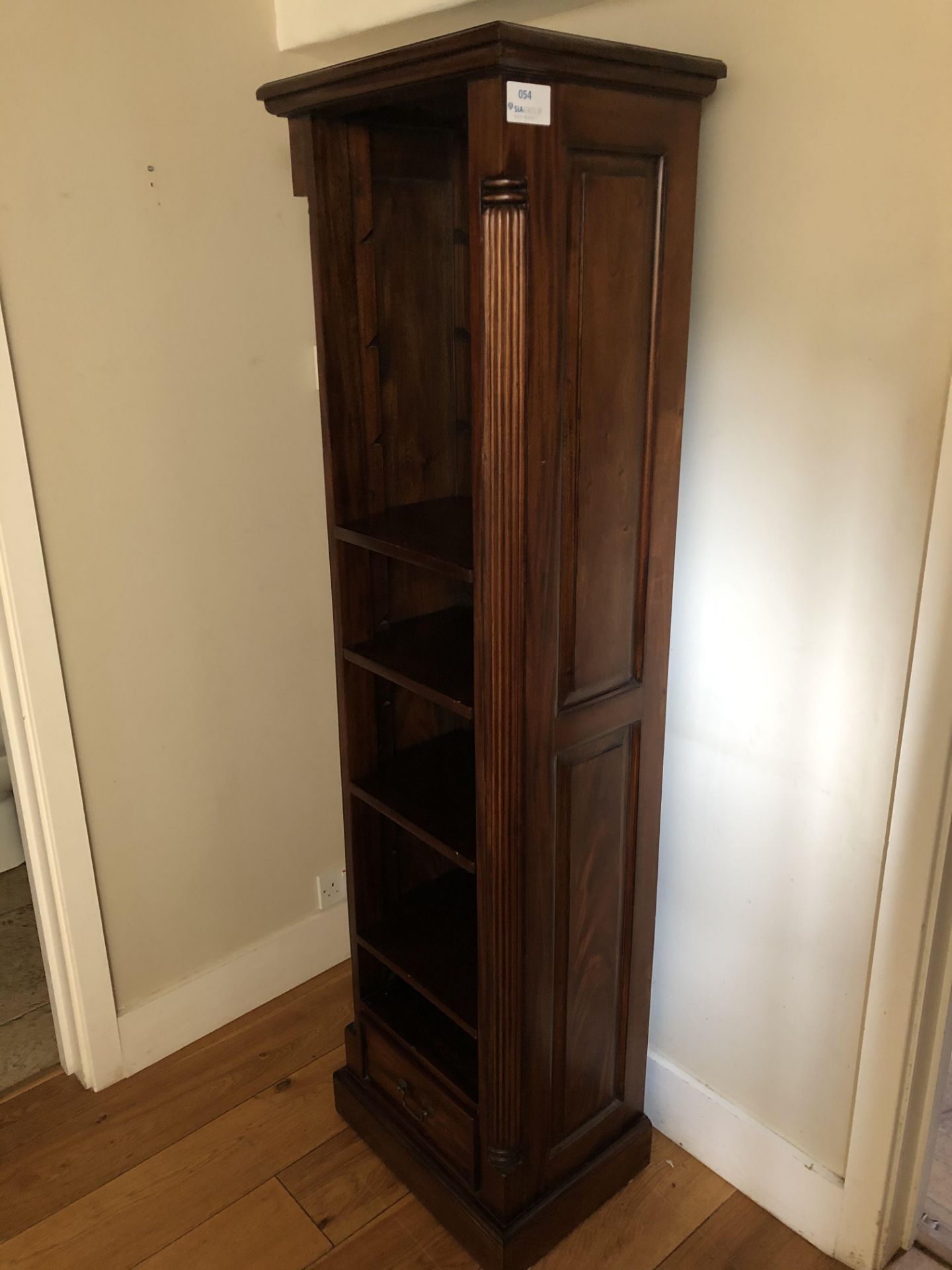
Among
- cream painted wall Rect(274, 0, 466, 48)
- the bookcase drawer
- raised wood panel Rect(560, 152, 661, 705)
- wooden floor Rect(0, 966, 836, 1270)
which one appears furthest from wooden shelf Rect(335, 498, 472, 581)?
wooden floor Rect(0, 966, 836, 1270)

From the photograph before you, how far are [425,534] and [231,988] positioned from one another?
1.28m

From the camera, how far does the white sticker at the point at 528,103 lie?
113 centimetres

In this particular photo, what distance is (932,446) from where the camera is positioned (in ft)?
4.25

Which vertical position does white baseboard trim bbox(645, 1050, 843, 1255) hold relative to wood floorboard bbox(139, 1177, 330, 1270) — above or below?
above

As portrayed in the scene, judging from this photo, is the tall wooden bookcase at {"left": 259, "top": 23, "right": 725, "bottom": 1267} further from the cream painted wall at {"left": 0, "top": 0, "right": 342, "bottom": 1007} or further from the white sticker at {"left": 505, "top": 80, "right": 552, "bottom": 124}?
the cream painted wall at {"left": 0, "top": 0, "right": 342, "bottom": 1007}

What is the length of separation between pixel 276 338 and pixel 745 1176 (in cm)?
182

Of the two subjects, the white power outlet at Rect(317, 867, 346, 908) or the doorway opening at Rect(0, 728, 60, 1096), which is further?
the white power outlet at Rect(317, 867, 346, 908)

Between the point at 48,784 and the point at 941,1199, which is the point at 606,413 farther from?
the point at 941,1199

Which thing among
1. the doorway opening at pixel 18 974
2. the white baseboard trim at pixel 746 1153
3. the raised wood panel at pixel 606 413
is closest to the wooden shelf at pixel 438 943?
the white baseboard trim at pixel 746 1153

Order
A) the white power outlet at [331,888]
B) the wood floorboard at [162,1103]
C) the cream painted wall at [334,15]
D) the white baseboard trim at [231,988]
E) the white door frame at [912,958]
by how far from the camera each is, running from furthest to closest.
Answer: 1. the white power outlet at [331,888]
2. the white baseboard trim at [231,988]
3. the wood floorboard at [162,1103]
4. the cream painted wall at [334,15]
5. the white door frame at [912,958]

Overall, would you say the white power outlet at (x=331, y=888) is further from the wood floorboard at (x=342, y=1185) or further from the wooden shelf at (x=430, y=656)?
the wooden shelf at (x=430, y=656)

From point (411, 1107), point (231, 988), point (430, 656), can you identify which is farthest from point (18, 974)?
point (430, 656)

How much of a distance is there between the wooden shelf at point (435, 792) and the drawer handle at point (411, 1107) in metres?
0.46

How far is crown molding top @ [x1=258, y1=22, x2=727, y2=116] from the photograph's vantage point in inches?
43.6
